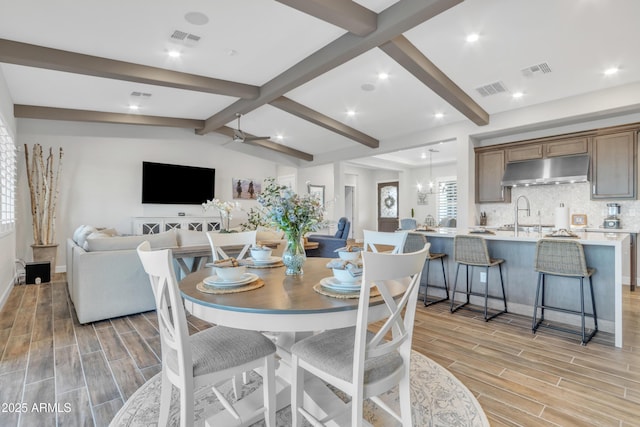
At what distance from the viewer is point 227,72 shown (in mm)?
4680

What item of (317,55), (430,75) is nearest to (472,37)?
(430,75)

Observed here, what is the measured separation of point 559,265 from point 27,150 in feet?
26.7

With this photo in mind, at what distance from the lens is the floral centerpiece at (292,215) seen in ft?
5.98

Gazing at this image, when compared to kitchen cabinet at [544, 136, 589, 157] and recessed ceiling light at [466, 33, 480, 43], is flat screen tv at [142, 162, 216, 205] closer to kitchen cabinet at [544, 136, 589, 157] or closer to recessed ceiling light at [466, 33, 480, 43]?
recessed ceiling light at [466, 33, 480, 43]

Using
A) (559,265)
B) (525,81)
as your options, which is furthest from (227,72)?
(559,265)

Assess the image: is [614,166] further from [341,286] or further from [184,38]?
[184,38]

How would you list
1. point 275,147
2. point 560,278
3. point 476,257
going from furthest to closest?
point 275,147, point 476,257, point 560,278

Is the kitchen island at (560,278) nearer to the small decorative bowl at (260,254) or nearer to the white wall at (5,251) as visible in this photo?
the small decorative bowl at (260,254)

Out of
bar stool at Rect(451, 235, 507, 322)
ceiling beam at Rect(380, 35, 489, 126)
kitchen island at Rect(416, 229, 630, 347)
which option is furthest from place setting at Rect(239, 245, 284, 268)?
ceiling beam at Rect(380, 35, 489, 126)

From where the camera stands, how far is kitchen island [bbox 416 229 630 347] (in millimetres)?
2814

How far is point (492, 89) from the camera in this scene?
4.76 metres

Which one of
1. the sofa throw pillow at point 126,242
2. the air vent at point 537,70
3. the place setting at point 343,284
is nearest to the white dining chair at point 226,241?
the place setting at point 343,284

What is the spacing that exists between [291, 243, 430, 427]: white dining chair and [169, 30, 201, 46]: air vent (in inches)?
141

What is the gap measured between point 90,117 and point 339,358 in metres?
6.78
